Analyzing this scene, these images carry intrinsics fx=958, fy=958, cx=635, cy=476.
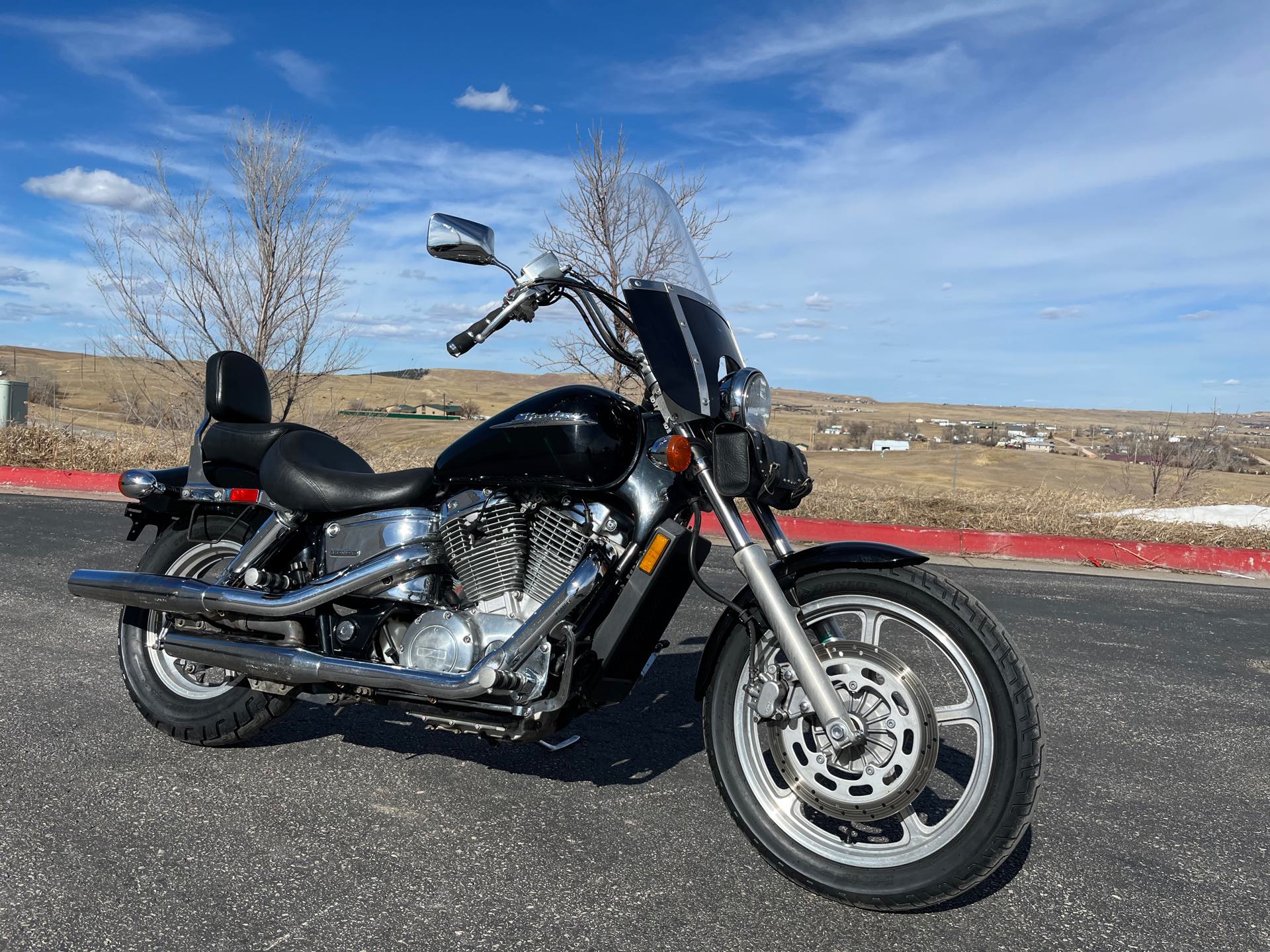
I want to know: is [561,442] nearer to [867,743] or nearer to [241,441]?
[867,743]

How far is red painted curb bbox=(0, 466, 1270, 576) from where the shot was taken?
913 cm

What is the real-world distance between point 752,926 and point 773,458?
1266mm

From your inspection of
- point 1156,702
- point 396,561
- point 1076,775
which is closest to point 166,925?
point 396,561

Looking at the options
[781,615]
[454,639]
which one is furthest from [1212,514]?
[454,639]

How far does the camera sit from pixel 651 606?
115 inches

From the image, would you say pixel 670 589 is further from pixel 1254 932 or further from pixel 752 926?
pixel 1254 932

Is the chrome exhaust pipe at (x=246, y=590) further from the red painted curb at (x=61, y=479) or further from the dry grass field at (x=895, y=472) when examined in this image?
the red painted curb at (x=61, y=479)

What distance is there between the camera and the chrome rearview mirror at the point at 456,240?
281 centimetres

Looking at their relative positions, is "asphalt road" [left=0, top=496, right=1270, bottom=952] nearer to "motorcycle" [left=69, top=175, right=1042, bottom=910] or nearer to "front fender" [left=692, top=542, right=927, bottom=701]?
"motorcycle" [left=69, top=175, right=1042, bottom=910]

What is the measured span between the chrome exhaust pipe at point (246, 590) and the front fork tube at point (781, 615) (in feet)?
3.25

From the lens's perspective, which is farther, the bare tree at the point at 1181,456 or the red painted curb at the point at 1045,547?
the bare tree at the point at 1181,456

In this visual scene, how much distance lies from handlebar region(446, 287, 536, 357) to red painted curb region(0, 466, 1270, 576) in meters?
6.07

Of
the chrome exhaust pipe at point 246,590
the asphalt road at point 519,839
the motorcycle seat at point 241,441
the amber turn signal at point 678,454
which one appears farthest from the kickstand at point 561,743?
the motorcycle seat at point 241,441

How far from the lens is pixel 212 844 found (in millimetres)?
2895
